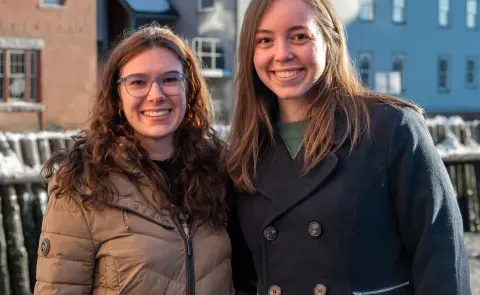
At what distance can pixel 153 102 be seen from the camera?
309cm

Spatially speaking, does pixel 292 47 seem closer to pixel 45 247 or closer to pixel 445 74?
pixel 45 247

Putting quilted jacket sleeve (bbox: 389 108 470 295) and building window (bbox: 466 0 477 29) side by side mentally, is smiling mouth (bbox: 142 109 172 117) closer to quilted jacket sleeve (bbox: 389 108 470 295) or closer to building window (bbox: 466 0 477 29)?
quilted jacket sleeve (bbox: 389 108 470 295)

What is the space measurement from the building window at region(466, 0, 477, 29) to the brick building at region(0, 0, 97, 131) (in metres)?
18.5

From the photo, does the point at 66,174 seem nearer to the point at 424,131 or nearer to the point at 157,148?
the point at 157,148

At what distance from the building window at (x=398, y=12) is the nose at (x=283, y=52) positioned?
3061cm

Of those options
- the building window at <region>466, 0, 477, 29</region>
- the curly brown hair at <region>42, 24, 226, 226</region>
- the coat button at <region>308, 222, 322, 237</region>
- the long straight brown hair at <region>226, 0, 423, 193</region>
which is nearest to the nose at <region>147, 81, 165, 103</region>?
the curly brown hair at <region>42, 24, 226, 226</region>

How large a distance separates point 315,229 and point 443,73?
3235 centimetres

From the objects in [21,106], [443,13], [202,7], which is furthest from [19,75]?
[443,13]

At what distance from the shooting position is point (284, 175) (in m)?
2.93

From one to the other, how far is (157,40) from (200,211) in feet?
2.27

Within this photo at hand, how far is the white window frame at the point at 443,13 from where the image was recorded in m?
33.6

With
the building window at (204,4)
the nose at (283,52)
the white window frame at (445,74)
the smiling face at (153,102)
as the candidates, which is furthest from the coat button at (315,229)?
the white window frame at (445,74)

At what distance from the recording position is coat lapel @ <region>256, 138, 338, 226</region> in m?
2.80

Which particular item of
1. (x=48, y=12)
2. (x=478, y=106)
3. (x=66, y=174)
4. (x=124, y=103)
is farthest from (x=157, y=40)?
(x=478, y=106)
